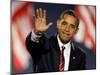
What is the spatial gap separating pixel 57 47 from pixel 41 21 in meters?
0.29

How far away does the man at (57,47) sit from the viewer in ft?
6.64

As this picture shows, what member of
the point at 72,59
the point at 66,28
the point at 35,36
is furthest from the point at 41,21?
the point at 72,59

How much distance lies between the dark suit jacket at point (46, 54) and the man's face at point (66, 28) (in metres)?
0.08

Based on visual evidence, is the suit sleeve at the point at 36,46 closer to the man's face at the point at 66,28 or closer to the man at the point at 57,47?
the man at the point at 57,47

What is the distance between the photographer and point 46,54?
205cm

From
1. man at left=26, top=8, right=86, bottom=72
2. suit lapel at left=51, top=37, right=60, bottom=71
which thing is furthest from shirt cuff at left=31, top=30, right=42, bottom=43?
suit lapel at left=51, top=37, right=60, bottom=71

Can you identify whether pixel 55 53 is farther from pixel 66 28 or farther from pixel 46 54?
pixel 66 28

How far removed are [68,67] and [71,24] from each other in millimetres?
419

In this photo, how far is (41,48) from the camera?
2039 millimetres

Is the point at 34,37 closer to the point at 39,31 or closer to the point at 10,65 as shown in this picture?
the point at 39,31

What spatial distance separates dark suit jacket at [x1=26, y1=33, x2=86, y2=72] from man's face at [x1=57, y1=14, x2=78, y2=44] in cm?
8

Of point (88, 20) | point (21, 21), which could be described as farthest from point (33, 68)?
point (88, 20)

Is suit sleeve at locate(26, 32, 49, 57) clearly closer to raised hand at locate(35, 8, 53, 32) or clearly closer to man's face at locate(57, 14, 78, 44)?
raised hand at locate(35, 8, 53, 32)

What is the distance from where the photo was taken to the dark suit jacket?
2.01 meters
